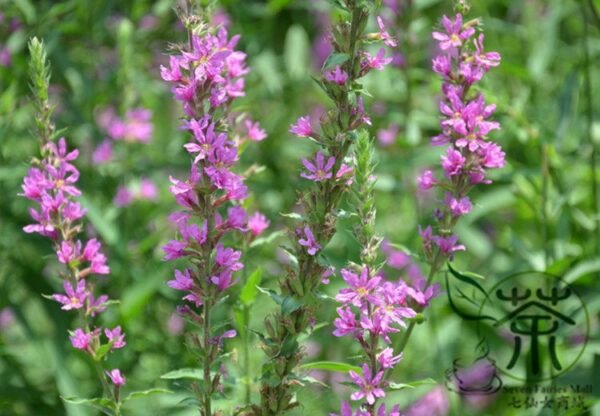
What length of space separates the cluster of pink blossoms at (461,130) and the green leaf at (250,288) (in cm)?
39

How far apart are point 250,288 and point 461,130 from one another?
→ 617mm

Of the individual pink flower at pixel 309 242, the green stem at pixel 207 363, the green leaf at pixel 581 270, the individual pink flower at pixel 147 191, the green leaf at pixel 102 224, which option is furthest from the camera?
the individual pink flower at pixel 147 191

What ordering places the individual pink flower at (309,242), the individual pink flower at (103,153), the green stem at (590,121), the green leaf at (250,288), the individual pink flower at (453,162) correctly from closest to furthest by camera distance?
1. the individual pink flower at (309,242)
2. the individual pink flower at (453,162)
3. the green leaf at (250,288)
4. the green stem at (590,121)
5. the individual pink flower at (103,153)

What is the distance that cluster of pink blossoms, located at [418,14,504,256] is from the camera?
6.41 feet

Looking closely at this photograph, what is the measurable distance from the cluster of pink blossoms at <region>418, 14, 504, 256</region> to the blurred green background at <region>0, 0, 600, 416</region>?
2.48ft

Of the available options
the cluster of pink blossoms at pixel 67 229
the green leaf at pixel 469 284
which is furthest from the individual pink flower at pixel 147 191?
the cluster of pink blossoms at pixel 67 229

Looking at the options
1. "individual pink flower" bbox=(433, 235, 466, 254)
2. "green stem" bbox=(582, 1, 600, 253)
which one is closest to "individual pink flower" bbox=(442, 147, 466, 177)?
"individual pink flower" bbox=(433, 235, 466, 254)

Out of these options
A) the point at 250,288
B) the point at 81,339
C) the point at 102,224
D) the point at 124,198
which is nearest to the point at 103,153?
the point at 124,198

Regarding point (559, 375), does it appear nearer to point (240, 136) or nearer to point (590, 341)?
point (590, 341)

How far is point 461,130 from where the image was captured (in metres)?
1.94

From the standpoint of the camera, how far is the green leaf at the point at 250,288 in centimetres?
216

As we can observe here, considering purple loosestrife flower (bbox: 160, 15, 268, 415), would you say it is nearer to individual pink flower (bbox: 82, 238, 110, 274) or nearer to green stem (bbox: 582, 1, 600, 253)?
individual pink flower (bbox: 82, 238, 110, 274)

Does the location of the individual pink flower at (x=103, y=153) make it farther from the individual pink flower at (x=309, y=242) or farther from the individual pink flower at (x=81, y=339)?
the individual pink flower at (x=309, y=242)

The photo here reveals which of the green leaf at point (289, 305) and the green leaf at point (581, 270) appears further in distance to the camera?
the green leaf at point (581, 270)
